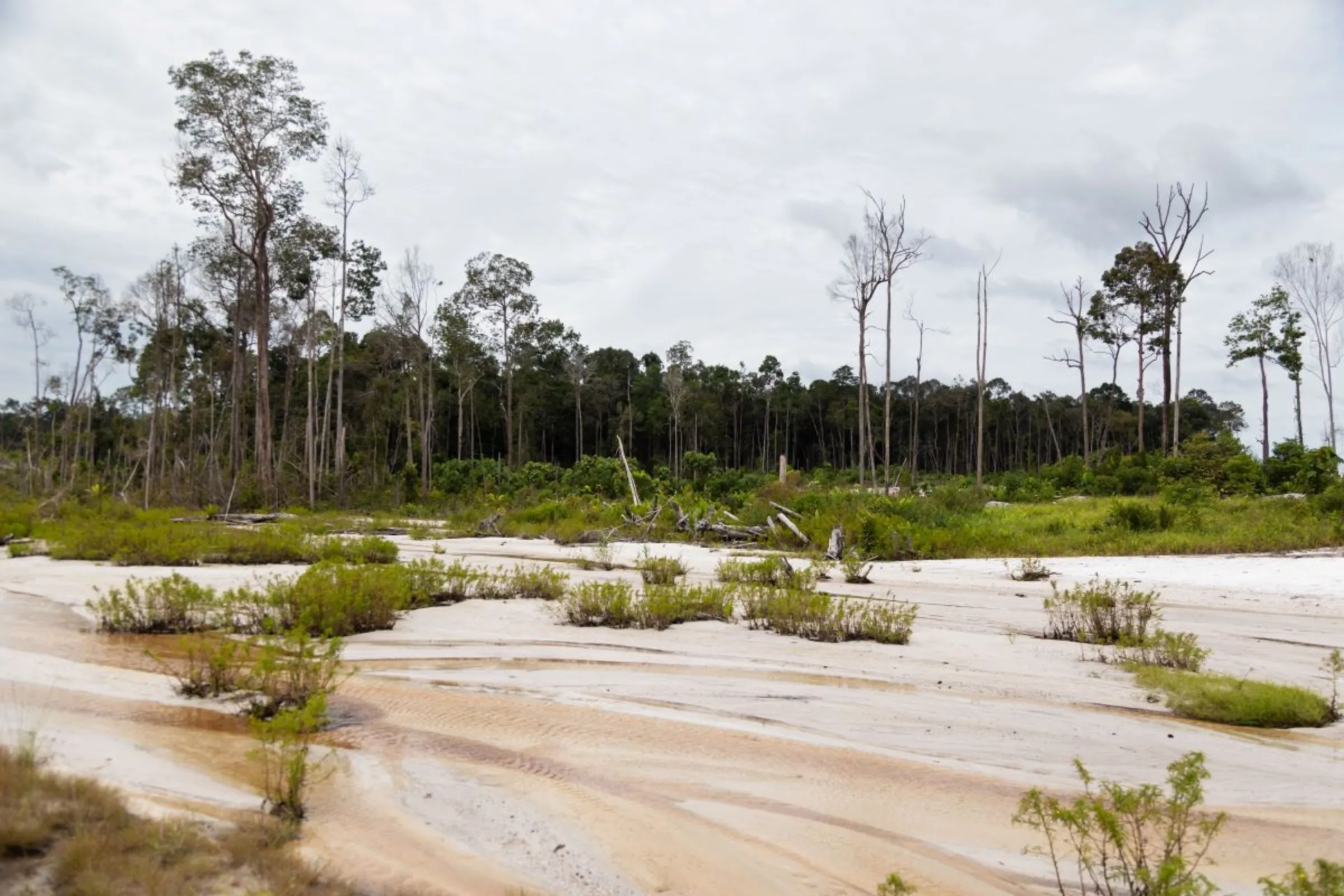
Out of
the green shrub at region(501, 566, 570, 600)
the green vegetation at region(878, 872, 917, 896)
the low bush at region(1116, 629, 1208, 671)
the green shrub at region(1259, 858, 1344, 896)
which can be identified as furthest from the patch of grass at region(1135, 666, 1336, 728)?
the green shrub at region(501, 566, 570, 600)

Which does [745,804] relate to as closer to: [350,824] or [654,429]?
[350,824]

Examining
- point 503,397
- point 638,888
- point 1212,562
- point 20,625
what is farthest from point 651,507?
point 503,397

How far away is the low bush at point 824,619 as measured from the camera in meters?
7.84

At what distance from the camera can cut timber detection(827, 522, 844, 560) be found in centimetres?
1441

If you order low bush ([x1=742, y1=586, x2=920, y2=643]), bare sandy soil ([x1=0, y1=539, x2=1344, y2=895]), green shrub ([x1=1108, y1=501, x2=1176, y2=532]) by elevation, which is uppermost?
green shrub ([x1=1108, y1=501, x2=1176, y2=532])

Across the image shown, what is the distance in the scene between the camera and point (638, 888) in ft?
11.1

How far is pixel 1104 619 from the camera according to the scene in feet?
26.1

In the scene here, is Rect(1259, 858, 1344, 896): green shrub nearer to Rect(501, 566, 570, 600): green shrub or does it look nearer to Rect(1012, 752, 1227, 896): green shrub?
Rect(1012, 752, 1227, 896): green shrub

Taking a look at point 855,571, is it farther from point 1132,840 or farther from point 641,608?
point 1132,840

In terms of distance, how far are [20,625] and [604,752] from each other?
691cm

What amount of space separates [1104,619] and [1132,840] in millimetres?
4703

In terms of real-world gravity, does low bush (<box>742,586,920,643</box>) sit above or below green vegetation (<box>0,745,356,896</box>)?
above

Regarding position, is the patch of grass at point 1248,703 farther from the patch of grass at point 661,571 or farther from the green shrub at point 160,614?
the green shrub at point 160,614

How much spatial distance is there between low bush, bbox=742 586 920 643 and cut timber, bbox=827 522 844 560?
564 centimetres
